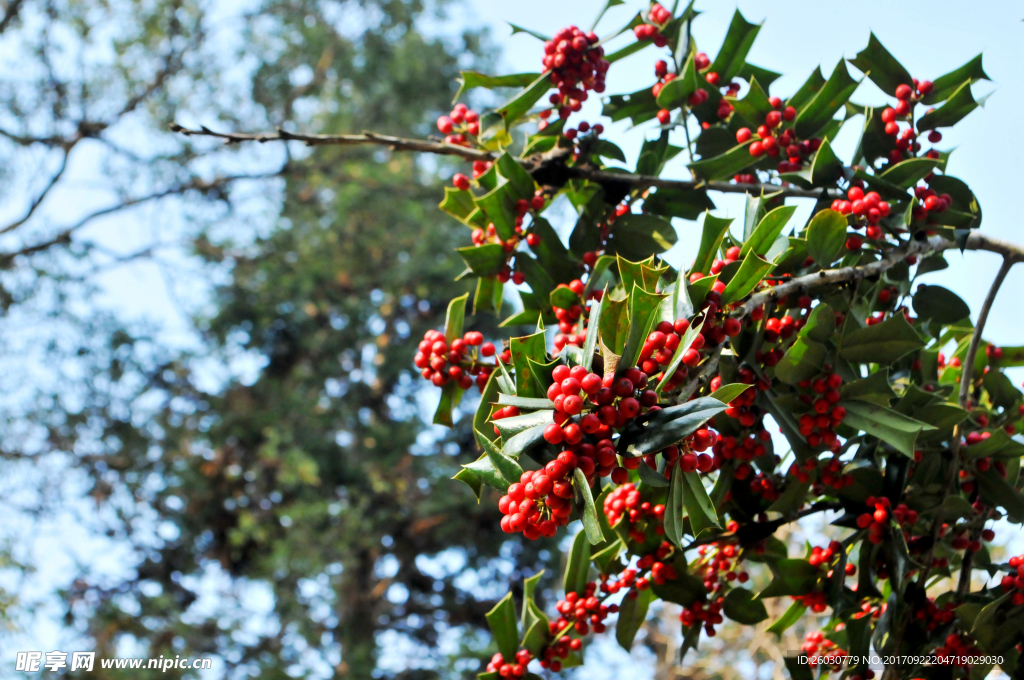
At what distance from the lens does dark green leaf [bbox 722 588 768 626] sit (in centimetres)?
160

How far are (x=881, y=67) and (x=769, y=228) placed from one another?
624 mm

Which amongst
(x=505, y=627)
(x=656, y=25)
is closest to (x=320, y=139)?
(x=656, y=25)

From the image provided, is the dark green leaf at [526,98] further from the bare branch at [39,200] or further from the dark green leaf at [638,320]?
the bare branch at [39,200]

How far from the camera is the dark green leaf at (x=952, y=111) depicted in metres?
1.55

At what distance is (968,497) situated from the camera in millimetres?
1566

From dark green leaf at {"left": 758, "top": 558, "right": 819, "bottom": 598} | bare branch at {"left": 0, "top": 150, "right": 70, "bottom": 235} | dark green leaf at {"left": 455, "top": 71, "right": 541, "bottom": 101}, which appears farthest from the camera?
bare branch at {"left": 0, "top": 150, "right": 70, "bottom": 235}

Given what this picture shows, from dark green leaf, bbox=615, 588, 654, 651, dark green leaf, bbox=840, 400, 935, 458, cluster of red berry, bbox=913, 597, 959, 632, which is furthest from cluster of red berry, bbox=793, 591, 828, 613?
dark green leaf, bbox=840, 400, 935, 458

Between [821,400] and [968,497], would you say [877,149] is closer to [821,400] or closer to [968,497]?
[821,400]

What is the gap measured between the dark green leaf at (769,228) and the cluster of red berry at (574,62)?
2.08 feet

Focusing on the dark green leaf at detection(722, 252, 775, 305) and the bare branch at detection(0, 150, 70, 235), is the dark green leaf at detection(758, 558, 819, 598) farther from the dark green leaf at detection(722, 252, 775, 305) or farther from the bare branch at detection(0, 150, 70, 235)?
the bare branch at detection(0, 150, 70, 235)

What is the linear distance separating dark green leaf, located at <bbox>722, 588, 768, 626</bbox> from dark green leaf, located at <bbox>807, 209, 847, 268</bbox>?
0.70 m

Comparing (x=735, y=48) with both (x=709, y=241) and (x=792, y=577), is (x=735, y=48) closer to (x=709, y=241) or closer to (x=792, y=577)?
(x=709, y=241)

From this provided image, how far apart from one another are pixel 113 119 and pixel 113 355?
229 cm

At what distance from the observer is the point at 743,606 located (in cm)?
160
